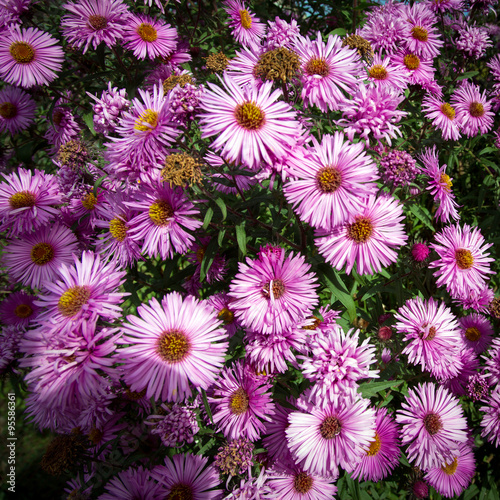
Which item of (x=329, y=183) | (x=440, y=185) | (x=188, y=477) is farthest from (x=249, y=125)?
(x=188, y=477)

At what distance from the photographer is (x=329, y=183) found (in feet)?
5.15

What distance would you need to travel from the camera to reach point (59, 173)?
230 cm

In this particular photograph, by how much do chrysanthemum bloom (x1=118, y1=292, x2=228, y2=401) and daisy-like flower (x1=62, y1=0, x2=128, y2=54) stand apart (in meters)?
1.98

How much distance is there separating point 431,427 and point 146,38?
3241 millimetres

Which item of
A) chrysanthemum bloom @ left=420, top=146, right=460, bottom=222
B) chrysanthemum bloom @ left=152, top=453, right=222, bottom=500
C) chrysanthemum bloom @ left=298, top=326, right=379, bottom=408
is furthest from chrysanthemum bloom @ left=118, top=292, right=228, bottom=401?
chrysanthemum bloom @ left=420, top=146, right=460, bottom=222

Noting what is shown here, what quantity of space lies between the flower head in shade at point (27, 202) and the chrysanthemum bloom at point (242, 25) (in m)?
1.96

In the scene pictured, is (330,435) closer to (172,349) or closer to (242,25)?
(172,349)

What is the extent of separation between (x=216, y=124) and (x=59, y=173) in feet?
4.48

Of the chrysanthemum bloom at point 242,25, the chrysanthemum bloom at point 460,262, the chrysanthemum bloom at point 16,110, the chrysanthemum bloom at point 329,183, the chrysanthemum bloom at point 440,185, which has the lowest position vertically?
the chrysanthemum bloom at point 329,183

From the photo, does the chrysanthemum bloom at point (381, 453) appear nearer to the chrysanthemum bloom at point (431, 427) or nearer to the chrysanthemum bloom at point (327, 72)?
the chrysanthemum bloom at point (431, 427)

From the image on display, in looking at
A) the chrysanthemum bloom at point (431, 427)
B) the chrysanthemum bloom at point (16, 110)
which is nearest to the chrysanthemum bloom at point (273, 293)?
the chrysanthemum bloom at point (431, 427)

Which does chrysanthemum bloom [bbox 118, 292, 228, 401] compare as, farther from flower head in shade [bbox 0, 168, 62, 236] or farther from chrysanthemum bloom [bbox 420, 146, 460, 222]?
chrysanthemum bloom [bbox 420, 146, 460, 222]

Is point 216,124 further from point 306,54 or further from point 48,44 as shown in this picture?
point 48,44

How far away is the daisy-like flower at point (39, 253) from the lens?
234 centimetres
